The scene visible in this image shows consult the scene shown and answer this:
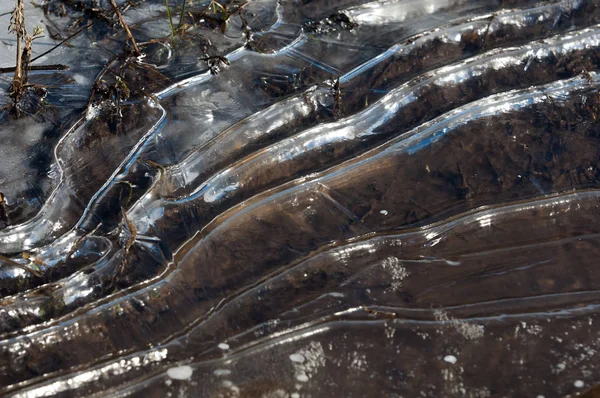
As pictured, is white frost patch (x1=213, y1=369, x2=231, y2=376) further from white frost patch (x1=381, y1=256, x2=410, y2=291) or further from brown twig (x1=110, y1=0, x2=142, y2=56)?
brown twig (x1=110, y1=0, x2=142, y2=56)

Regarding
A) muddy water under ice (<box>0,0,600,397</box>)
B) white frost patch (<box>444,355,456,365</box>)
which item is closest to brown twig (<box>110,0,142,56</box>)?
muddy water under ice (<box>0,0,600,397</box>)

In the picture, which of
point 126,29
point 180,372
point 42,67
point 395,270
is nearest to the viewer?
point 180,372

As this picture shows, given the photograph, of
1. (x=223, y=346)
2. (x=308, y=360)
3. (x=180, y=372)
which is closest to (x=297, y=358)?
(x=308, y=360)

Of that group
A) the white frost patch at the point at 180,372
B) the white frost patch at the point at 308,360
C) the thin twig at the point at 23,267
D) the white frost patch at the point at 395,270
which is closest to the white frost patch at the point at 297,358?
the white frost patch at the point at 308,360

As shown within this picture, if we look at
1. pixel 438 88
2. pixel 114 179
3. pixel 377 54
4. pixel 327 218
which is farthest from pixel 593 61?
pixel 114 179

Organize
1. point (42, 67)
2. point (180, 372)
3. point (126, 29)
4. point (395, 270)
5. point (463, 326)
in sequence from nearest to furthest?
point (180, 372) < point (463, 326) < point (395, 270) < point (42, 67) < point (126, 29)

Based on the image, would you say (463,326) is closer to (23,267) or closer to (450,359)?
(450,359)
